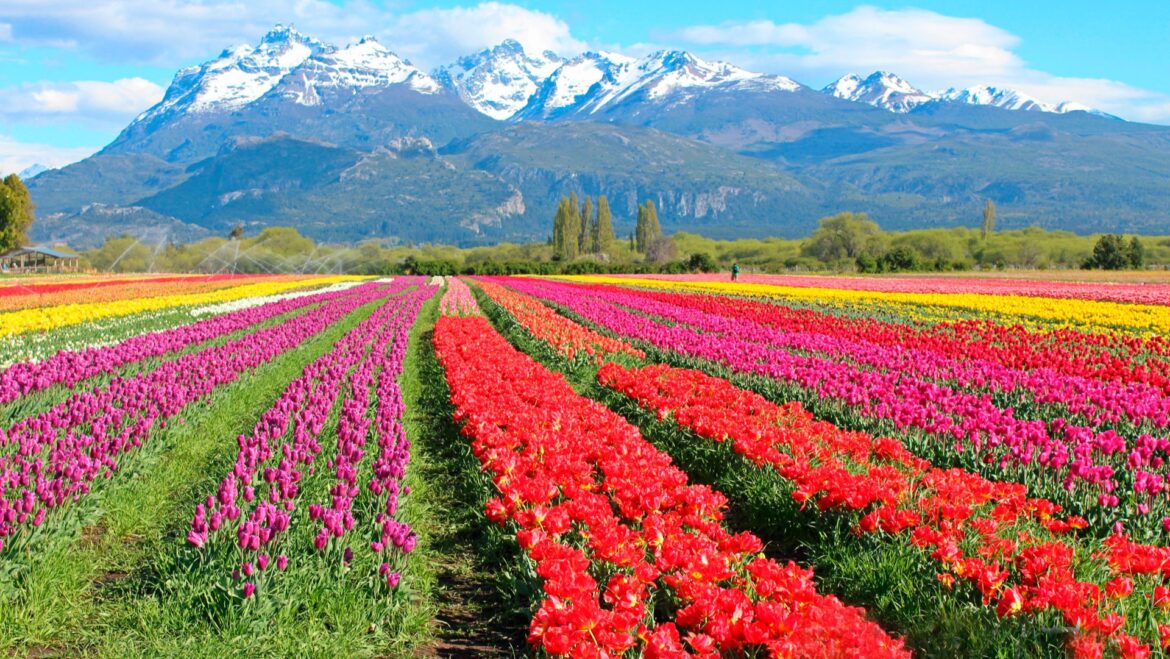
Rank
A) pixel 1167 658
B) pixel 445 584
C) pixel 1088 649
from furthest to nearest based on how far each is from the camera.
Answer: pixel 445 584, pixel 1167 658, pixel 1088 649

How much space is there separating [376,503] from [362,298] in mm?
26115

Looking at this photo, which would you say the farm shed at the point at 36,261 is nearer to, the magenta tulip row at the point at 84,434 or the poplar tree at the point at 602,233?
the poplar tree at the point at 602,233

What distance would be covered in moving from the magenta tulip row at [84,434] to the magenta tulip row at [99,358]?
811mm

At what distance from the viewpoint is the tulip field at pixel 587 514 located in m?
4.09

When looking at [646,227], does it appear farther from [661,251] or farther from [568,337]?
[568,337]

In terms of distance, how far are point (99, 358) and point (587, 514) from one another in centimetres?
922

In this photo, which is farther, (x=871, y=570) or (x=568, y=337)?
(x=568, y=337)

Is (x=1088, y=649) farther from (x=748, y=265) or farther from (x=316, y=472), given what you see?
(x=748, y=265)

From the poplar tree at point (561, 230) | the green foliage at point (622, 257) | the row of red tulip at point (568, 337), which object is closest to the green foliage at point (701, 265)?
the green foliage at point (622, 257)

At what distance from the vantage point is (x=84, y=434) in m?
7.13

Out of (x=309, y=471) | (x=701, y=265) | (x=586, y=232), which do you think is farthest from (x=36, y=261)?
(x=309, y=471)

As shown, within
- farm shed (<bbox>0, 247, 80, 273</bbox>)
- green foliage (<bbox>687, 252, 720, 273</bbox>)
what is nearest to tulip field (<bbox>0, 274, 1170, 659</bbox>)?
green foliage (<bbox>687, 252, 720, 273</bbox>)

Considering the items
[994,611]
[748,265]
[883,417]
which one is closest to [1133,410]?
[883,417]

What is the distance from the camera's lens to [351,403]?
8.48 meters
